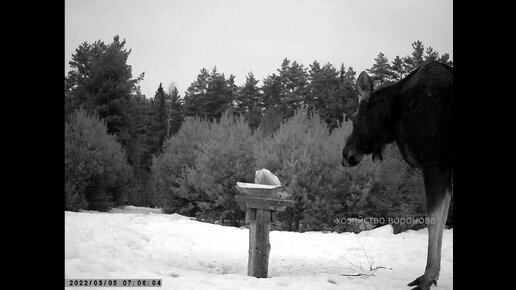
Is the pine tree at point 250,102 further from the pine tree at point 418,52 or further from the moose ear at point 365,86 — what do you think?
the moose ear at point 365,86

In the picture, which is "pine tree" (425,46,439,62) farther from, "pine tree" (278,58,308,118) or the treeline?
"pine tree" (278,58,308,118)

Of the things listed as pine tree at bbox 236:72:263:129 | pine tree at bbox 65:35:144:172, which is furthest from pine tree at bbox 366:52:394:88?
pine tree at bbox 236:72:263:129

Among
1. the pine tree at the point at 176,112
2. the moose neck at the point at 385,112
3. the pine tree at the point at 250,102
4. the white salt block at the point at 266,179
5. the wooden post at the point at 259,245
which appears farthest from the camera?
the pine tree at the point at 250,102

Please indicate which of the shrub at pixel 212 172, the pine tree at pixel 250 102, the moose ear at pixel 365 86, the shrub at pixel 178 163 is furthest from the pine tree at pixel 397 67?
the pine tree at pixel 250 102

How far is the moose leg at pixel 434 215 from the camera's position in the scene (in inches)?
104

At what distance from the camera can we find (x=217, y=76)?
10039mm

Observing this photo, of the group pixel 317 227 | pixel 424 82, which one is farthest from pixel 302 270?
pixel 317 227

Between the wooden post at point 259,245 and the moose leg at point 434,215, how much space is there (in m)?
1.30

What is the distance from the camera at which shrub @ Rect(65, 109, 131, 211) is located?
18.9ft

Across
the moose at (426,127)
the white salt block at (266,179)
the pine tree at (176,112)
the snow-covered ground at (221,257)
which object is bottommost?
the snow-covered ground at (221,257)

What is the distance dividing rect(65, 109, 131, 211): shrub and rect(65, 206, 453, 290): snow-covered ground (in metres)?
0.79

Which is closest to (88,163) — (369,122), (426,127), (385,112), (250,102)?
(369,122)

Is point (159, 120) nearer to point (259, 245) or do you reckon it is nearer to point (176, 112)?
point (176, 112)

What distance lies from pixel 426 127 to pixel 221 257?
2868 millimetres
